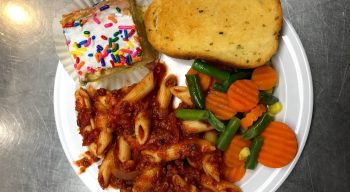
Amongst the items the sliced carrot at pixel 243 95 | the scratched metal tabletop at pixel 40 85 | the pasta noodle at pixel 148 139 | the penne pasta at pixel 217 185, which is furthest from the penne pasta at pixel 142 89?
the scratched metal tabletop at pixel 40 85

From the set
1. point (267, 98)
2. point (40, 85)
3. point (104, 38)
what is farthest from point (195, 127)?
point (40, 85)

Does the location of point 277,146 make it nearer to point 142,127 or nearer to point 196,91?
point 196,91

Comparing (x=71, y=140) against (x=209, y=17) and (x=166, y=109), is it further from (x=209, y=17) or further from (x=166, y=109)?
(x=209, y=17)

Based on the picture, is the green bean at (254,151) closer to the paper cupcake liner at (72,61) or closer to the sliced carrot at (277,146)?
the sliced carrot at (277,146)

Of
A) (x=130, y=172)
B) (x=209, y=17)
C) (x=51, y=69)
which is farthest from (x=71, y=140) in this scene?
(x=209, y=17)

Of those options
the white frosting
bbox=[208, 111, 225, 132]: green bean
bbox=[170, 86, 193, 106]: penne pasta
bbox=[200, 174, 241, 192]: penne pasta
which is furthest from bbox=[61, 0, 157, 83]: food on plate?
bbox=[200, 174, 241, 192]: penne pasta
